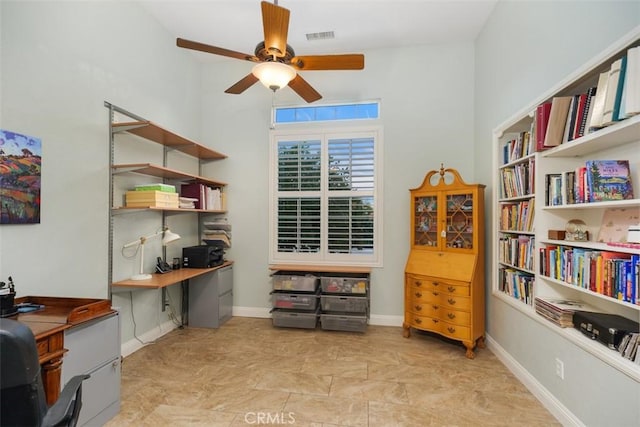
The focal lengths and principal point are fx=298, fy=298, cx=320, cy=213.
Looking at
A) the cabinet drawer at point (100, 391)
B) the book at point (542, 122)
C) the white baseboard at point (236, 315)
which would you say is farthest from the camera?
the white baseboard at point (236, 315)

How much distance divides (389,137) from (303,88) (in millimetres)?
1555

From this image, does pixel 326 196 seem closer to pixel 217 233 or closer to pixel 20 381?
pixel 217 233

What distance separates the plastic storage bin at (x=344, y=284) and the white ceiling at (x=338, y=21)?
9.40 feet

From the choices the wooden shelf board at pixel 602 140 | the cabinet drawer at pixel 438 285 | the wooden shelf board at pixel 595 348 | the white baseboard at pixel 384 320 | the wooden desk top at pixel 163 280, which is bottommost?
the white baseboard at pixel 384 320

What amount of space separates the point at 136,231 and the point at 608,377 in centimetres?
376

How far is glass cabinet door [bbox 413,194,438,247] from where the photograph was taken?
3298 millimetres

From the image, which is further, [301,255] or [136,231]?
[301,255]

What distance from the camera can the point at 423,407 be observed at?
6.95 feet

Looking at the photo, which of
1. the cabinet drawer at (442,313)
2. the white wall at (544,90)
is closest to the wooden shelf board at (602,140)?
the white wall at (544,90)

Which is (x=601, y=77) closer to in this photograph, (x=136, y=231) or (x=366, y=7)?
(x=366, y=7)

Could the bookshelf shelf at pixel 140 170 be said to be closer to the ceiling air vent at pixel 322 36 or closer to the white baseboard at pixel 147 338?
the white baseboard at pixel 147 338

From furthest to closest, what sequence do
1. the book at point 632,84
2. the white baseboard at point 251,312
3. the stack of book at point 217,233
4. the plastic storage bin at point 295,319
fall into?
the white baseboard at point 251,312, the stack of book at point 217,233, the plastic storage bin at point 295,319, the book at point 632,84

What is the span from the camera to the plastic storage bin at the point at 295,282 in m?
3.57

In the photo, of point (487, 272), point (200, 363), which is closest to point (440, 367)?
point (487, 272)
